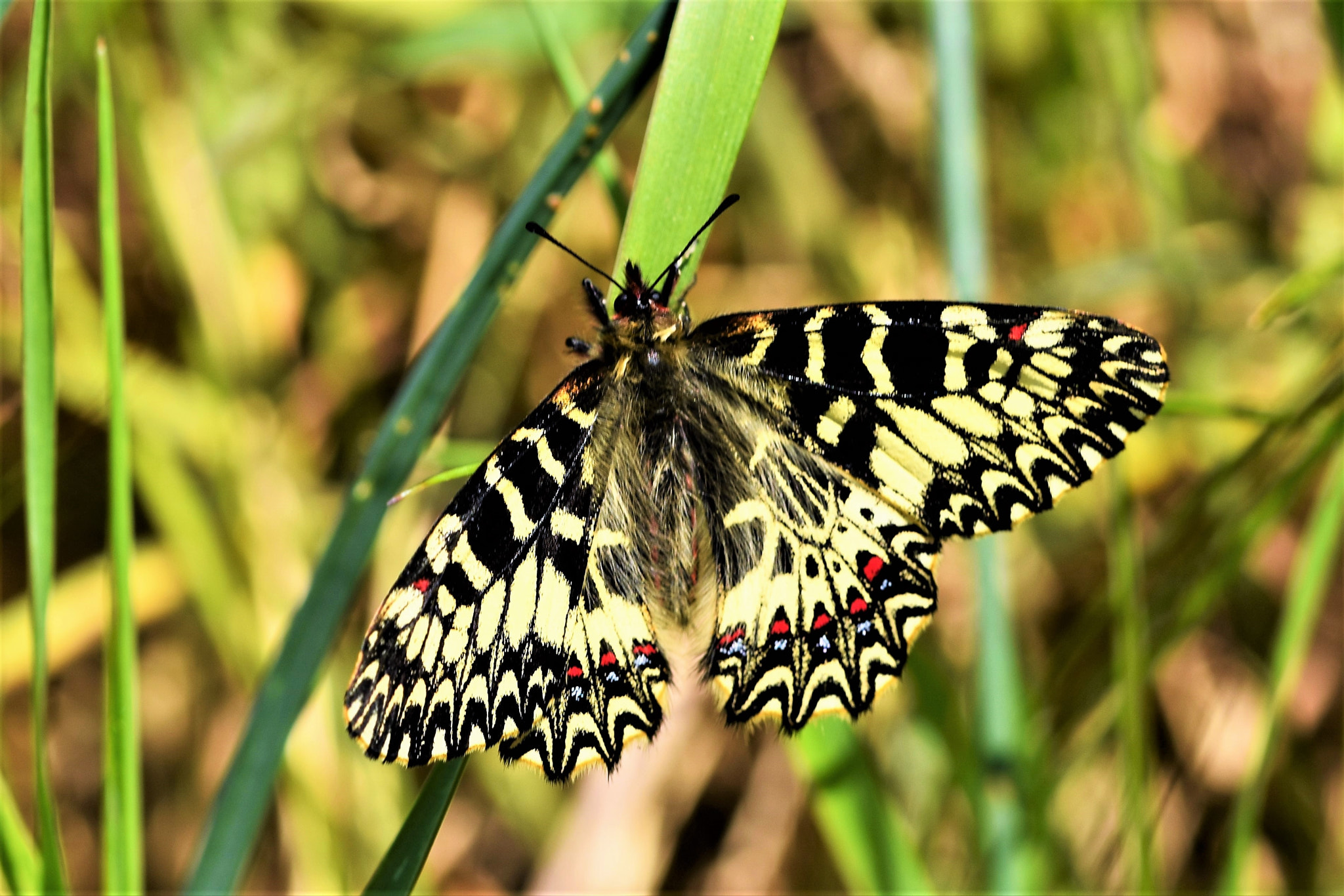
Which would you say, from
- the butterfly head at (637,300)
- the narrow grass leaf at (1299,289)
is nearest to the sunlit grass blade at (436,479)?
the butterfly head at (637,300)

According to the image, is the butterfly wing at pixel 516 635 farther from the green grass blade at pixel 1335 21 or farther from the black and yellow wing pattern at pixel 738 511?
the green grass blade at pixel 1335 21

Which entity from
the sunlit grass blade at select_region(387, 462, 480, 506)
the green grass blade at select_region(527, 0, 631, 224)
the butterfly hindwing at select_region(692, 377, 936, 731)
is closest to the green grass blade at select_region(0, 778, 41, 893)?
the sunlit grass blade at select_region(387, 462, 480, 506)

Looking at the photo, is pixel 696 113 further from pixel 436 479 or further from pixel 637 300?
pixel 436 479

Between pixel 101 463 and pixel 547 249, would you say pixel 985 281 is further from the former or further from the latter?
pixel 101 463

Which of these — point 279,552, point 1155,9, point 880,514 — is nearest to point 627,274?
point 880,514

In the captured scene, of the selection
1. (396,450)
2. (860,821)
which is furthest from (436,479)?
(860,821)

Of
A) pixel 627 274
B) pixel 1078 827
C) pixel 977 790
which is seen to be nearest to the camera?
pixel 627 274
